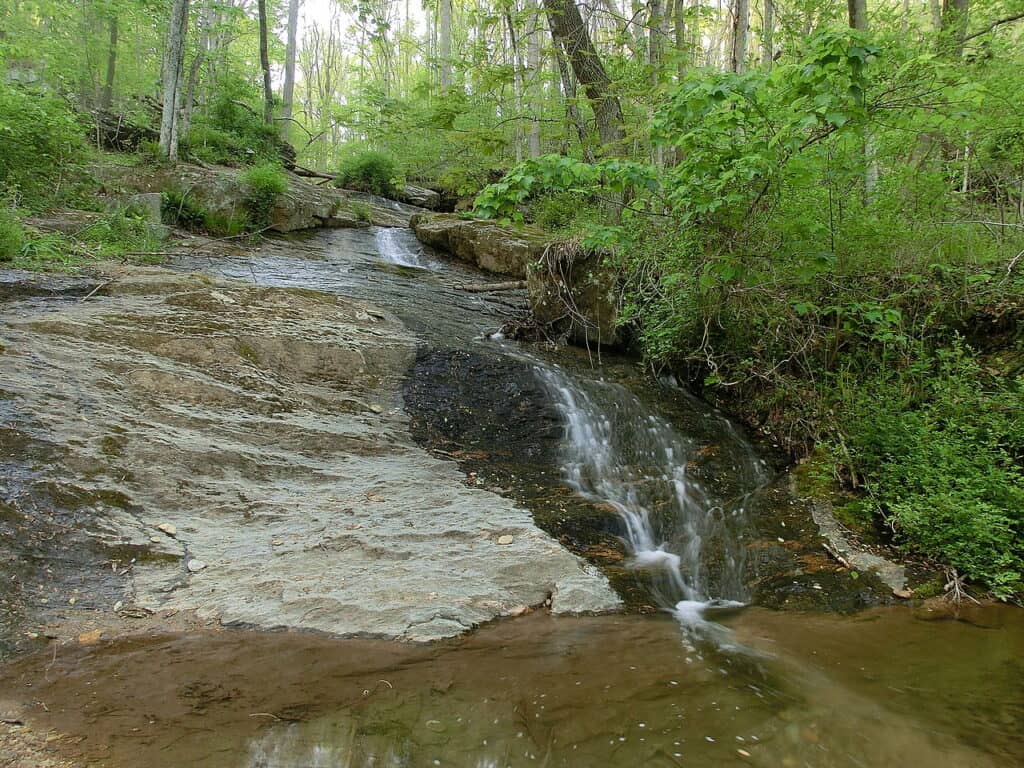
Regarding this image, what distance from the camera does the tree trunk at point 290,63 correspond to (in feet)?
70.8

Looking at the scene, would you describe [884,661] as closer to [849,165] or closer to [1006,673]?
[1006,673]

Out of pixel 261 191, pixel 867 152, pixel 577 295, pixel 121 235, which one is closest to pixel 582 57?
pixel 577 295

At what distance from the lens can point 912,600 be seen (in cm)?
364

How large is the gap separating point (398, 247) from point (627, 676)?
11742 mm

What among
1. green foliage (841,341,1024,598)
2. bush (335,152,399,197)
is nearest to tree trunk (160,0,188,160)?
bush (335,152,399,197)

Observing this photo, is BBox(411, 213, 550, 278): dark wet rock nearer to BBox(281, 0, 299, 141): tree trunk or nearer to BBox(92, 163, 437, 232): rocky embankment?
BBox(92, 163, 437, 232): rocky embankment

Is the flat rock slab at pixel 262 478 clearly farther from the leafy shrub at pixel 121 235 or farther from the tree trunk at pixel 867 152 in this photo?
the tree trunk at pixel 867 152

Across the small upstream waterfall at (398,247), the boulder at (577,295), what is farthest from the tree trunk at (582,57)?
the small upstream waterfall at (398,247)

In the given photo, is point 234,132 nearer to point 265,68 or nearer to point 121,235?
point 265,68

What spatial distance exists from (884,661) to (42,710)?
3739 mm

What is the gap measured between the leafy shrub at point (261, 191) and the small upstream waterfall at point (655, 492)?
8439 millimetres

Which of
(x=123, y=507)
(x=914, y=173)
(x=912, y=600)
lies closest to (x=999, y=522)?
(x=912, y=600)

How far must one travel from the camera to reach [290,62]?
22.8 meters

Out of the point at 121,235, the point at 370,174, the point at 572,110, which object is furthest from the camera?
the point at 370,174
